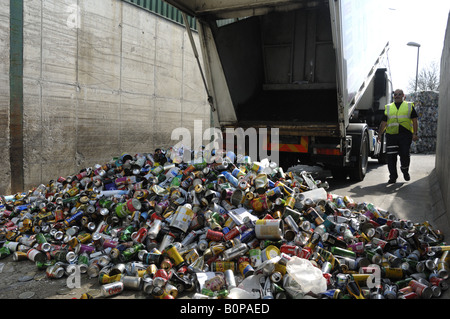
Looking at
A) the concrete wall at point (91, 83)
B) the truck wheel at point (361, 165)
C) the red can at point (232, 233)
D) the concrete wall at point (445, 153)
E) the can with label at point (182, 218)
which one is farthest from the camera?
the truck wheel at point (361, 165)

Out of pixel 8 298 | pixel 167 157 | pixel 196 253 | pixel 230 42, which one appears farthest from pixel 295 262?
pixel 230 42

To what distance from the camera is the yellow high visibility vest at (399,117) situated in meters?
6.58

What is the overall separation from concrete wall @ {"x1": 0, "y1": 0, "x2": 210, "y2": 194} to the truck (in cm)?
246

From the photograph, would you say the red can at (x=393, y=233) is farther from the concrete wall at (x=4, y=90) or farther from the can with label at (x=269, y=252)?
the concrete wall at (x=4, y=90)

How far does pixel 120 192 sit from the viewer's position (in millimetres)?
4289

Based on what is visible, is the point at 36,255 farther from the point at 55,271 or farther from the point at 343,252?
the point at 343,252

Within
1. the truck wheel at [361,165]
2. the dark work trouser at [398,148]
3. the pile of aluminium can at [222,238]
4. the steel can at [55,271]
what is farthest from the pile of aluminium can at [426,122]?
the steel can at [55,271]

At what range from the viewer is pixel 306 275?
2.58 metres

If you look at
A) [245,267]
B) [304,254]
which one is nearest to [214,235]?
[245,267]

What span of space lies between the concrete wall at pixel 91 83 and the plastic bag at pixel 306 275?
5.17 m

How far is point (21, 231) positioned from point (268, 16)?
19.2 ft

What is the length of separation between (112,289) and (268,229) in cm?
141

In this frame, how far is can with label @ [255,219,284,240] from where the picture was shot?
3.17 m
